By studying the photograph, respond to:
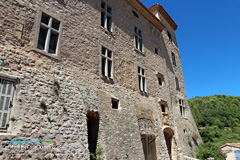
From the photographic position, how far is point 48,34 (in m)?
6.78

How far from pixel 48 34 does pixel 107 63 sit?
11.0ft

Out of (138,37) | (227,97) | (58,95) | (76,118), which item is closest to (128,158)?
(76,118)

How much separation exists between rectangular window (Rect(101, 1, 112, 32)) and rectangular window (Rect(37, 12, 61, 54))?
335 centimetres

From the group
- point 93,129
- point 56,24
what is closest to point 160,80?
point 93,129

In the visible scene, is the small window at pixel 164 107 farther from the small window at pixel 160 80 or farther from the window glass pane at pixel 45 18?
the window glass pane at pixel 45 18

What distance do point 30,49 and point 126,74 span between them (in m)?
5.58

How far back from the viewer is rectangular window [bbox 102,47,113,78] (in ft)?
29.4

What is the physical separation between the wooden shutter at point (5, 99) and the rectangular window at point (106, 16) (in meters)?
6.40

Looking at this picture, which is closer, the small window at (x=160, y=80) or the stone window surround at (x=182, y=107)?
the small window at (x=160, y=80)

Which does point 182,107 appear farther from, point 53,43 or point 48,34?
point 48,34

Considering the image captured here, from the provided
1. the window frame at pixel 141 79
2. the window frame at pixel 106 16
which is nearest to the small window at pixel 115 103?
the window frame at pixel 141 79

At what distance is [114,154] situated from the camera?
691 centimetres

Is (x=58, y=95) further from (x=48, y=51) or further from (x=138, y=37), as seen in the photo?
(x=138, y=37)

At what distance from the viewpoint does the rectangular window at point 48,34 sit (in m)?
6.70
